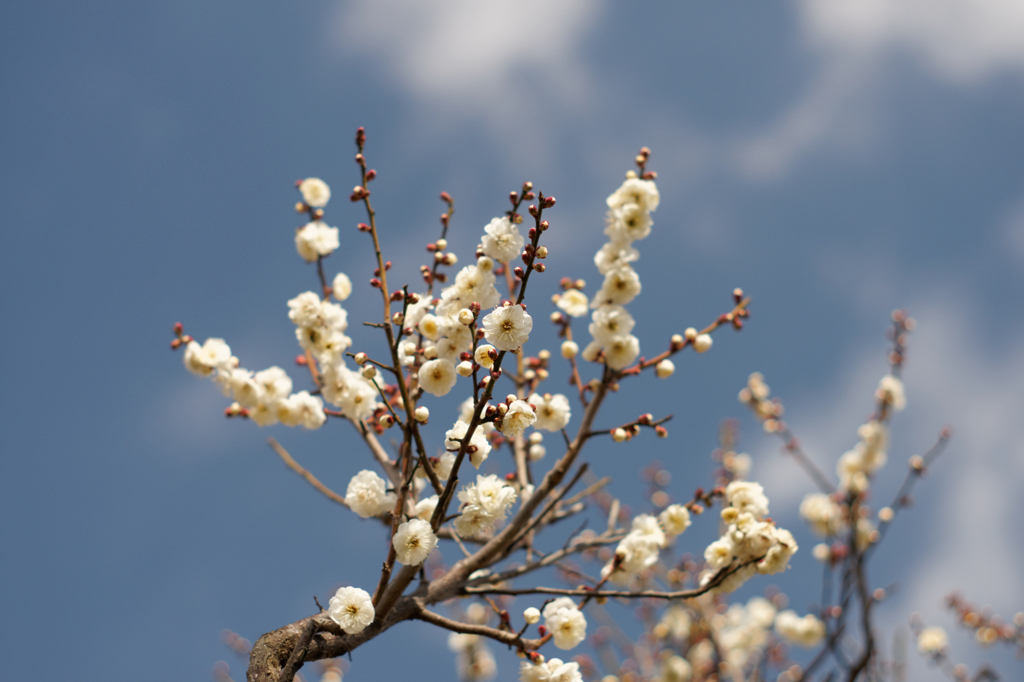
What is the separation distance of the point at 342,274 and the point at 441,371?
4.93 ft

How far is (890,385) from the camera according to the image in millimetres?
6301

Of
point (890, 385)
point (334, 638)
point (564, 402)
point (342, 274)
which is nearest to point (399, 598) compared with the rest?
point (334, 638)

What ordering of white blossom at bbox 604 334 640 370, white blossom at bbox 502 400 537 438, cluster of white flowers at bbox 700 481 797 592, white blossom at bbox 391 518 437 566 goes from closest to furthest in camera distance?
white blossom at bbox 502 400 537 438, white blossom at bbox 391 518 437 566, cluster of white flowers at bbox 700 481 797 592, white blossom at bbox 604 334 640 370

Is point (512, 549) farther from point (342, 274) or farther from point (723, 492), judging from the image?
point (342, 274)

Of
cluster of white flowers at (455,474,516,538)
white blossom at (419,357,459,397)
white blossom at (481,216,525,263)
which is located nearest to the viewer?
cluster of white flowers at (455,474,516,538)

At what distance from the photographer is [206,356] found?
378 centimetres

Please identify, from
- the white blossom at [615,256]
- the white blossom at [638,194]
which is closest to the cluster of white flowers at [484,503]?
the white blossom at [615,256]

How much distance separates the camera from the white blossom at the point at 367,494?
3100 millimetres

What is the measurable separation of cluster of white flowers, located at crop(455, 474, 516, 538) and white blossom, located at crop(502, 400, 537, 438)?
0.52m

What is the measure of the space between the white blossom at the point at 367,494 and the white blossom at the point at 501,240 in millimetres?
1268

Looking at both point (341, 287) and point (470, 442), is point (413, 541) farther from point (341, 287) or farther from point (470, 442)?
point (341, 287)

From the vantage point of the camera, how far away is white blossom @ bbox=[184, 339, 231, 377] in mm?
3760

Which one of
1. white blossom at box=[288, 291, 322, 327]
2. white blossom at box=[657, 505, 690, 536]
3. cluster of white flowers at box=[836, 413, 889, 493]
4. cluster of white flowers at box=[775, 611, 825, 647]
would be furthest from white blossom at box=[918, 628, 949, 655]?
white blossom at box=[288, 291, 322, 327]

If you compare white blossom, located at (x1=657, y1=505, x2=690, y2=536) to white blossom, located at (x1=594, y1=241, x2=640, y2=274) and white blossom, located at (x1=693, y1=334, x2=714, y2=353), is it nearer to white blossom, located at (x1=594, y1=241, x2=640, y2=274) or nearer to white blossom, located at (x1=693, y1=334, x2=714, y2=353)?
white blossom, located at (x1=693, y1=334, x2=714, y2=353)
